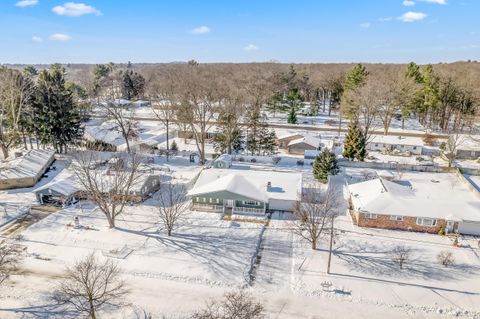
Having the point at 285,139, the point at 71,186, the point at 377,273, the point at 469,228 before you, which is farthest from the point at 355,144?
→ the point at 71,186

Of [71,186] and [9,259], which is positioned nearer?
[9,259]

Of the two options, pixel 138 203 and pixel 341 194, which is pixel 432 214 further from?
pixel 138 203

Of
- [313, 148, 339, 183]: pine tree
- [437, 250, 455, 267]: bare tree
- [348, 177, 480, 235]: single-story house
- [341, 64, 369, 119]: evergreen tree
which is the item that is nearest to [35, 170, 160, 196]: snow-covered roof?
[313, 148, 339, 183]: pine tree

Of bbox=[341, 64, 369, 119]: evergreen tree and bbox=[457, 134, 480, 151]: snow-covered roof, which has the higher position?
bbox=[341, 64, 369, 119]: evergreen tree

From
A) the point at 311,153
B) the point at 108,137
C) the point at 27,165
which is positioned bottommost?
the point at 27,165

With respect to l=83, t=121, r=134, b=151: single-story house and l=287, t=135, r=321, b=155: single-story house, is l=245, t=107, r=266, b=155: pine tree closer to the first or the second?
l=287, t=135, r=321, b=155: single-story house

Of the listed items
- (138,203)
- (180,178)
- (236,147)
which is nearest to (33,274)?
(138,203)

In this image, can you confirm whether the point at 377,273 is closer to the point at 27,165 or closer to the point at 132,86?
the point at 27,165
